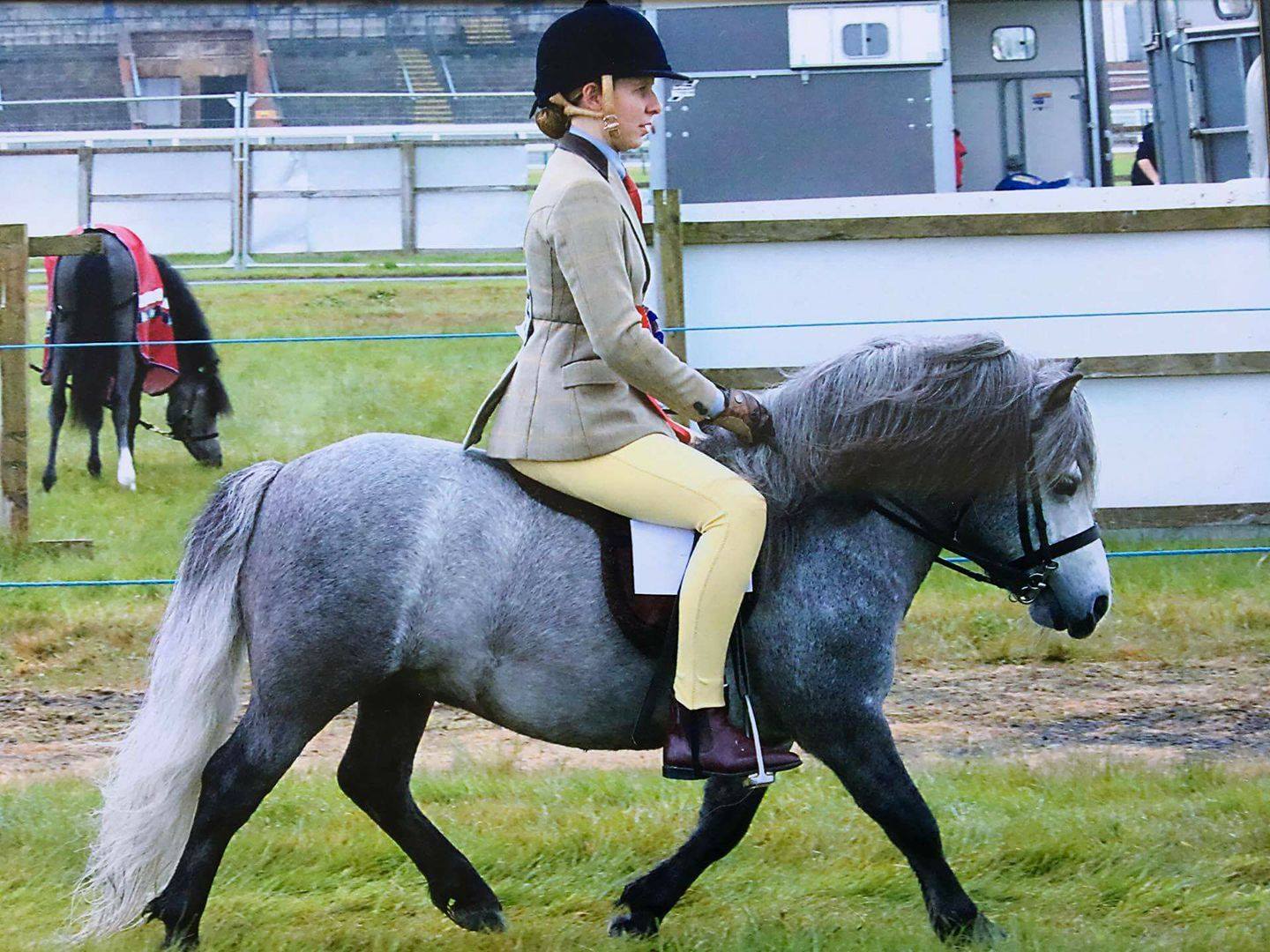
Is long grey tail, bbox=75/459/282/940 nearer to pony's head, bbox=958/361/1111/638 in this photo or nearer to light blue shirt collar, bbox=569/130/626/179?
light blue shirt collar, bbox=569/130/626/179

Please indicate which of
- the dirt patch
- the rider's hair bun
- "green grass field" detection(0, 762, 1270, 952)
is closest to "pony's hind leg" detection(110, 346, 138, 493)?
the dirt patch

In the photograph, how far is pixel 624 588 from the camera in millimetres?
3533

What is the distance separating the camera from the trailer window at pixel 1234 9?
10375 mm

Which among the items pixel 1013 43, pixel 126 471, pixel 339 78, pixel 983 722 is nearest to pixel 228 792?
pixel 983 722

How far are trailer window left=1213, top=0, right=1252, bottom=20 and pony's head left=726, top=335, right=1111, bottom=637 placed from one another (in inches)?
309

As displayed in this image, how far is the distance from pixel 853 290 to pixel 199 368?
430 cm

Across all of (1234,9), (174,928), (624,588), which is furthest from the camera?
(1234,9)

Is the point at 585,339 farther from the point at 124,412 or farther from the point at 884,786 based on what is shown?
the point at 124,412

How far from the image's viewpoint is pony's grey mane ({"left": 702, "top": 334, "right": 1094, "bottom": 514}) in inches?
141

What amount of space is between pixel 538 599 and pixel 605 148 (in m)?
1.03

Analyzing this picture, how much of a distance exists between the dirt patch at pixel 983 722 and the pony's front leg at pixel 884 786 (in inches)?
70.8

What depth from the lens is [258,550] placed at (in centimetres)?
369

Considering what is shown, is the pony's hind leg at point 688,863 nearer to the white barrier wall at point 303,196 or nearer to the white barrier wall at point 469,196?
the white barrier wall at point 303,196

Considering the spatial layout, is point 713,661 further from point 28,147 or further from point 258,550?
point 28,147
